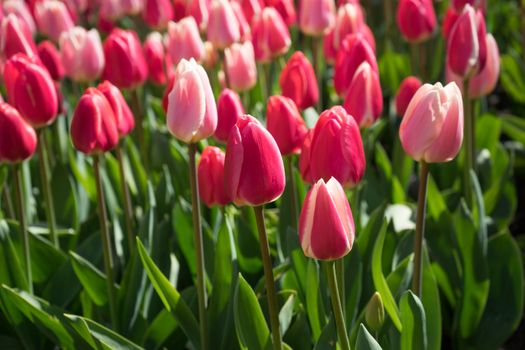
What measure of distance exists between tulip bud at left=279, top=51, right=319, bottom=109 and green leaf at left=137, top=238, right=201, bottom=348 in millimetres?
599

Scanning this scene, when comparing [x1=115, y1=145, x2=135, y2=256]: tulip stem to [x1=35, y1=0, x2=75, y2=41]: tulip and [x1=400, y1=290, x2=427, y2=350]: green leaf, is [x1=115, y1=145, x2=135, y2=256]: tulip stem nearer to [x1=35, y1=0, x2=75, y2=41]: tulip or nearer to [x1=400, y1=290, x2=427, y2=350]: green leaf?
[x1=400, y1=290, x2=427, y2=350]: green leaf

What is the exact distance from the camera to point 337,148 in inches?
60.4

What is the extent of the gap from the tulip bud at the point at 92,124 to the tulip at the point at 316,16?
975 mm

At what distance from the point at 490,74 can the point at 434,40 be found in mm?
1556

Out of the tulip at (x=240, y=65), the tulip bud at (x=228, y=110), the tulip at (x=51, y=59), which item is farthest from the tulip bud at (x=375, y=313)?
the tulip at (x=51, y=59)

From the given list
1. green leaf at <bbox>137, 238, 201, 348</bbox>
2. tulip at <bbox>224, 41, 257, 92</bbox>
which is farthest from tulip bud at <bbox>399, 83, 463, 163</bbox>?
tulip at <bbox>224, 41, 257, 92</bbox>

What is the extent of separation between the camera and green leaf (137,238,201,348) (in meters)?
1.78

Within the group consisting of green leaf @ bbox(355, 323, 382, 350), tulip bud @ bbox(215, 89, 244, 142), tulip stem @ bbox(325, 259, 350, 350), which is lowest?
green leaf @ bbox(355, 323, 382, 350)

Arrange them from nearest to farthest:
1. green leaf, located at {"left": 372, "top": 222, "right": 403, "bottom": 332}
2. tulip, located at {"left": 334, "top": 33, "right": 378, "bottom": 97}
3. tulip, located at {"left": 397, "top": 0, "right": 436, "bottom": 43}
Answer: green leaf, located at {"left": 372, "top": 222, "right": 403, "bottom": 332}, tulip, located at {"left": 334, "top": 33, "right": 378, "bottom": 97}, tulip, located at {"left": 397, "top": 0, "right": 436, "bottom": 43}

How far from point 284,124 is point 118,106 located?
39 cm

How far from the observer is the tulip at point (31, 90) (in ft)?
6.42

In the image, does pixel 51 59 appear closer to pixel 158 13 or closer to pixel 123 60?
pixel 123 60

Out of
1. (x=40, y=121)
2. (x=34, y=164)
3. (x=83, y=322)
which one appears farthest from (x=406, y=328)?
(x=34, y=164)

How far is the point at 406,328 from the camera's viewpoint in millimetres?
1598
